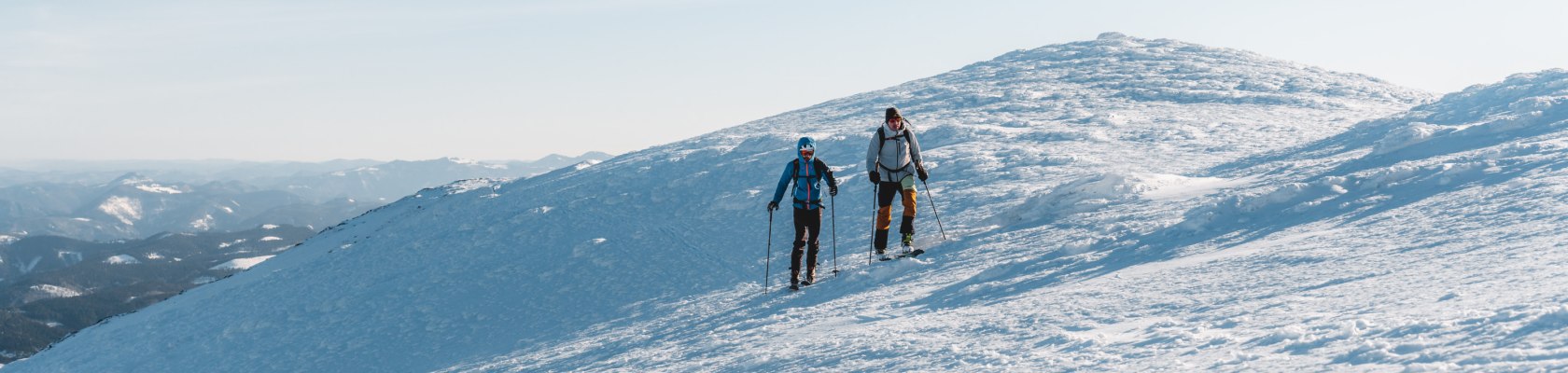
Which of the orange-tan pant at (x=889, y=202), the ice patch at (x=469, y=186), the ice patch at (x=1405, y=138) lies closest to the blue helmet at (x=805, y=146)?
the orange-tan pant at (x=889, y=202)

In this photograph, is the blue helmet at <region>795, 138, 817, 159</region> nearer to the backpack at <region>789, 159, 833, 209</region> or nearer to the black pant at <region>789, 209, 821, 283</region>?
the backpack at <region>789, 159, 833, 209</region>

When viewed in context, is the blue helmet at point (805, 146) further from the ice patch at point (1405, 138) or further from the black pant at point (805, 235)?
the ice patch at point (1405, 138)

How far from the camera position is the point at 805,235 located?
1198 cm

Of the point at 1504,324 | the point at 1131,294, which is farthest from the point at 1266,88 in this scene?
the point at 1504,324

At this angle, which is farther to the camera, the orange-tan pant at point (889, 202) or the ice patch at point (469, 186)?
the ice patch at point (469, 186)

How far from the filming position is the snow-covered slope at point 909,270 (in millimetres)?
7293

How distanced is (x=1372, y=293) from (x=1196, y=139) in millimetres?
16892

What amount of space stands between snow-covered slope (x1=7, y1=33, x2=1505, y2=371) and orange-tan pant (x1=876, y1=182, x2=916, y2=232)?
0.66 meters

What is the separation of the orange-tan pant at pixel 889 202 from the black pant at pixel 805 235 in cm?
99

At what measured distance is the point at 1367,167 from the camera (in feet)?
46.0

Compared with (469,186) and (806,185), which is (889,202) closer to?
(806,185)

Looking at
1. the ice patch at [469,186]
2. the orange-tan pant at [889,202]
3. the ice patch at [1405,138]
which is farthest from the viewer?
the ice patch at [469,186]

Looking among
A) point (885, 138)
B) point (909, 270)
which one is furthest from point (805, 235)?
point (885, 138)

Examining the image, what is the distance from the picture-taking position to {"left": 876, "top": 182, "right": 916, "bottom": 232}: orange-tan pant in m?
12.1
